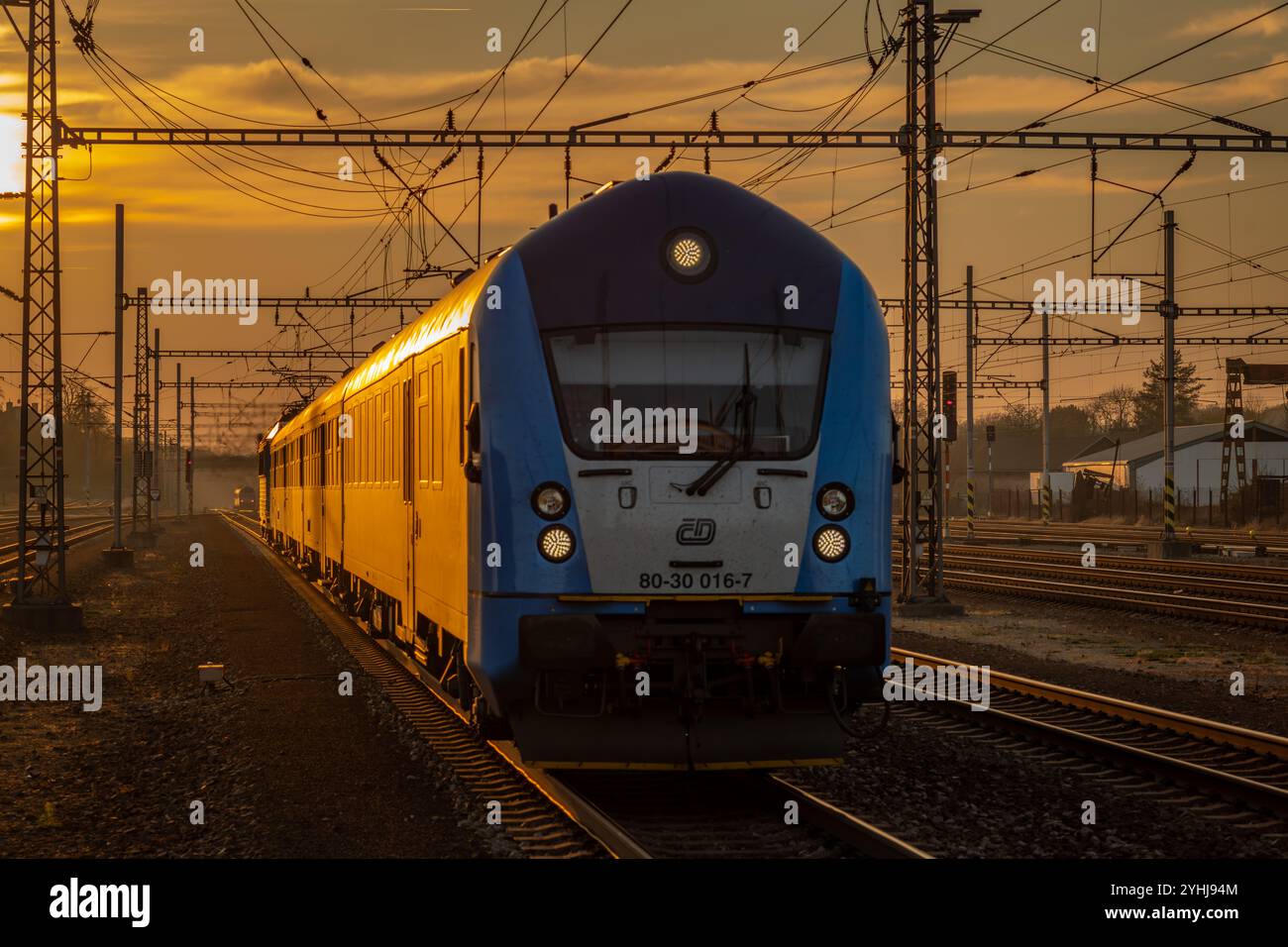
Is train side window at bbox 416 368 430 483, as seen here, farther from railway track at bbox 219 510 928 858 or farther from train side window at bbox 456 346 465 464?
railway track at bbox 219 510 928 858

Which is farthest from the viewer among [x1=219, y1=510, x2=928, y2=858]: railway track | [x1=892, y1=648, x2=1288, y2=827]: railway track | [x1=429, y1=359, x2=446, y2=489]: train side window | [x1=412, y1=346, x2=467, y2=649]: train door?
[x1=429, y1=359, x2=446, y2=489]: train side window

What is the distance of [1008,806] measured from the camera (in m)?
9.17

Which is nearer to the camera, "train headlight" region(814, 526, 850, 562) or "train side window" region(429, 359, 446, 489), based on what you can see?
"train headlight" region(814, 526, 850, 562)

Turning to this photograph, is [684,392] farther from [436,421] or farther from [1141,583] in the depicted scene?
[1141,583]

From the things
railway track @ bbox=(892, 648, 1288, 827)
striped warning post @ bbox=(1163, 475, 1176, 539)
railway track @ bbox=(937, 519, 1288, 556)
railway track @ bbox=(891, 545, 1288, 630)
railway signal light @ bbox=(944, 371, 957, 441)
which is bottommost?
railway track @ bbox=(892, 648, 1288, 827)

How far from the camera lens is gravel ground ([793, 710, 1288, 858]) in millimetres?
8188

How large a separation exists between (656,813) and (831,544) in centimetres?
189

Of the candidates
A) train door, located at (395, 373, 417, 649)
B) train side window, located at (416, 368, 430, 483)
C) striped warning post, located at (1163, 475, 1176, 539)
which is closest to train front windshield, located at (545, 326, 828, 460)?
train side window, located at (416, 368, 430, 483)

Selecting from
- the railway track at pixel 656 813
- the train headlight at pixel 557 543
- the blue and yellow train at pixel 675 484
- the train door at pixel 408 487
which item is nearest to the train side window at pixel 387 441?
the train door at pixel 408 487

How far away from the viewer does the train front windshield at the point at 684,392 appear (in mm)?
8703
